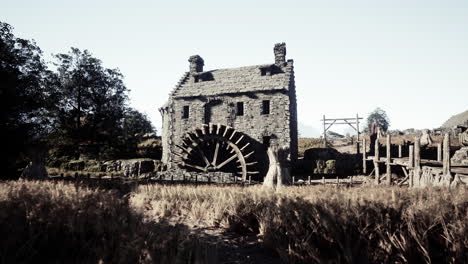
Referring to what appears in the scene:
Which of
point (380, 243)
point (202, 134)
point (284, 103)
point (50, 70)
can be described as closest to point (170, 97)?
point (202, 134)

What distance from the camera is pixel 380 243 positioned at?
3727 millimetres

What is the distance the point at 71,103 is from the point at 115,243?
26457mm

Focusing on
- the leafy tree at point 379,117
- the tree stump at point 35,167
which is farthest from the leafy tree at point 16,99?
the leafy tree at point 379,117

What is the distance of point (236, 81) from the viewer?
69.8ft

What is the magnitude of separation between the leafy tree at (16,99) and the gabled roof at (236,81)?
9.19 m

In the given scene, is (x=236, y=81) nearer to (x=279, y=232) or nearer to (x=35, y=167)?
(x=35, y=167)

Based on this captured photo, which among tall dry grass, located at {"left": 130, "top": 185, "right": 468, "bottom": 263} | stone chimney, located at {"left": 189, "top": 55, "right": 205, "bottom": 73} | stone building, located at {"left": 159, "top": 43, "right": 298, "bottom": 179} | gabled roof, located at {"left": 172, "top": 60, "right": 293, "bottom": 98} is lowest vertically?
tall dry grass, located at {"left": 130, "top": 185, "right": 468, "bottom": 263}

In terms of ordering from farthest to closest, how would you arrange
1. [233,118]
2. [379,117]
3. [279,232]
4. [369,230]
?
[379,117] → [233,118] → [279,232] → [369,230]

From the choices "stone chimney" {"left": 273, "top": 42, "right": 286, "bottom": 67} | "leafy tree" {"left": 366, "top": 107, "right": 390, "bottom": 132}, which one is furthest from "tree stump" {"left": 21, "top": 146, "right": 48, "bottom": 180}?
"leafy tree" {"left": 366, "top": 107, "right": 390, "bottom": 132}

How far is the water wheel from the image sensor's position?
19.2 metres

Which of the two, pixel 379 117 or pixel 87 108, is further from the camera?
pixel 379 117

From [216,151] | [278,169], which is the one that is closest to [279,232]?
[278,169]

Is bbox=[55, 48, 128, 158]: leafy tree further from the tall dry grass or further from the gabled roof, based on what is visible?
the tall dry grass

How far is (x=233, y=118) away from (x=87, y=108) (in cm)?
1441
